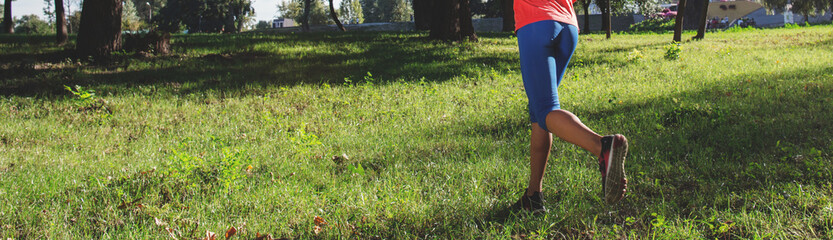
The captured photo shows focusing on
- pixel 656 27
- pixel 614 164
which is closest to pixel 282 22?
pixel 656 27

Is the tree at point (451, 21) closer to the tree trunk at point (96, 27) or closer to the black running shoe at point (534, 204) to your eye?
the tree trunk at point (96, 27)

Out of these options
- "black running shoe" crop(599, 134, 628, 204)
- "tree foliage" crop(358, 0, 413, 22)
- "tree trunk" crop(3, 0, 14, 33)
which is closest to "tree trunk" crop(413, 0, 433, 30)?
"tree trunk" crop(3, 0, 14, 33)

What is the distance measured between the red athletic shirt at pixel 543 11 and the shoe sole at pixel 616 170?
2.46 feet

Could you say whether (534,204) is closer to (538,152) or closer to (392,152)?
(538,152)

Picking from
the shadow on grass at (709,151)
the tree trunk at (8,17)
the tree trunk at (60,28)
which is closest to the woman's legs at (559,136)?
the shadow on grass at (709,151)

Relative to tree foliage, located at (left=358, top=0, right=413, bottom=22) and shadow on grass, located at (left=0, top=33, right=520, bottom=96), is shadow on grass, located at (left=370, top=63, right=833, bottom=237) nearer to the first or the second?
shadow on grass, located at (left=0, top=33, right=520, bottom=96)

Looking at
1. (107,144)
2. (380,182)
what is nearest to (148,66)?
(107,144)

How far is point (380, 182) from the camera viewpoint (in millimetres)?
3629

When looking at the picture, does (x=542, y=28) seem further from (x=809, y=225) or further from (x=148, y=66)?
(x=148, y=66)

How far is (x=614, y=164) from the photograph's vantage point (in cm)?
230

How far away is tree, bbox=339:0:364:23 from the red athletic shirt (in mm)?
101401

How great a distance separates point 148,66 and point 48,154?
5138mm

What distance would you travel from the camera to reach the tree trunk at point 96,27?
31.7 feet

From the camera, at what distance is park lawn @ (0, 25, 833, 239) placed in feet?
9.64
